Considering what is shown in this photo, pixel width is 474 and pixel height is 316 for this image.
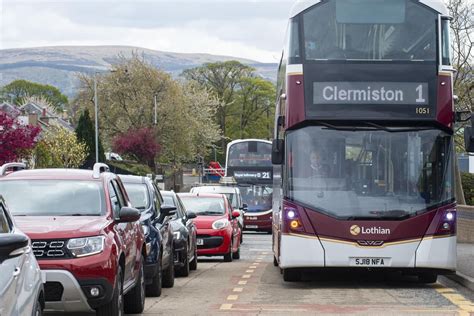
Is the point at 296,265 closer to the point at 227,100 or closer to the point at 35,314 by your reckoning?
the point at 35,314

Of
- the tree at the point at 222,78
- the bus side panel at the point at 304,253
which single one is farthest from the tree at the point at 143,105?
the bus side panel at the point at 304,253

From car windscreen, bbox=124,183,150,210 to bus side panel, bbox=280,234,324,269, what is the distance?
7.89 ft

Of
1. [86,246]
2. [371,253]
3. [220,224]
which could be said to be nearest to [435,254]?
[371,253]

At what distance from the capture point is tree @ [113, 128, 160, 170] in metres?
89.4

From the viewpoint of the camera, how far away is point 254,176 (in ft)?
174

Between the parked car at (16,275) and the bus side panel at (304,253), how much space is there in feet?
28.0

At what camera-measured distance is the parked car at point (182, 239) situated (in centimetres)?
2021

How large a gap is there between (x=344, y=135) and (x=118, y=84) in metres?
75.8

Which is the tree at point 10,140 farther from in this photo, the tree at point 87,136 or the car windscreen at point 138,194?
the tree at point 87,136

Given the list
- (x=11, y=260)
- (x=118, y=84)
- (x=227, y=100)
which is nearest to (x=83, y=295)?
(x=11, y=260)

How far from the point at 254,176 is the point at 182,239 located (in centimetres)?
3274

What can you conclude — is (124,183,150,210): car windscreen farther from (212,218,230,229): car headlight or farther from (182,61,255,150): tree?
(182,61,255,150): tree

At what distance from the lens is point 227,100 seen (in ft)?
400

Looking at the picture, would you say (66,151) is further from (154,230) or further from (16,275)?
(16,275)
